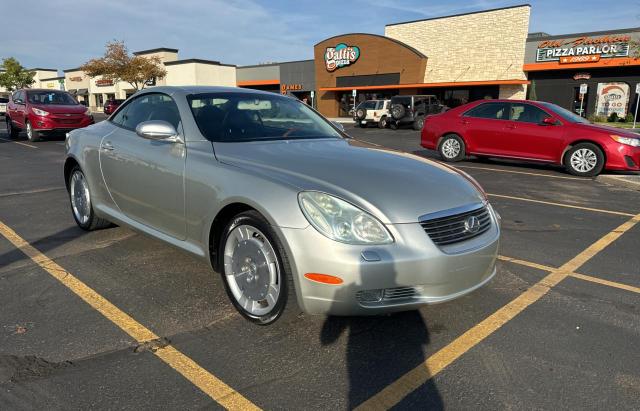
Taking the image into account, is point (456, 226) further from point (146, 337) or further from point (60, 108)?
point (60, 108)

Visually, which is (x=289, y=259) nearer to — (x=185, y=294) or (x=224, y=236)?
(x=224, y=236)

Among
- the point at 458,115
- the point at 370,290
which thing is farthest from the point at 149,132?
the point at 458,115

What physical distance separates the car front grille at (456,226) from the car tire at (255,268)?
2.77 ft

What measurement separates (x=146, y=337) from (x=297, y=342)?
93 centimetres

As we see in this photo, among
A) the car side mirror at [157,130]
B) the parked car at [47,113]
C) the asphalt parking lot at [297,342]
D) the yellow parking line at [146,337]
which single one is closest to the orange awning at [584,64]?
the parked car at [47,113]

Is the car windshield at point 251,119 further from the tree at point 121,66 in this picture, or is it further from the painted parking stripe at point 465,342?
the tree at point 121,66

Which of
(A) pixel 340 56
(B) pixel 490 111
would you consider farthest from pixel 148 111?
(A) pixel 340 56

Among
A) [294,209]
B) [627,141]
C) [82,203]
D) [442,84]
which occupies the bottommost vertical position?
[82,203]

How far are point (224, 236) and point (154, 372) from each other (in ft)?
3.09

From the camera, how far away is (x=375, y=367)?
8.71ft

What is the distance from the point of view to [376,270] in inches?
101

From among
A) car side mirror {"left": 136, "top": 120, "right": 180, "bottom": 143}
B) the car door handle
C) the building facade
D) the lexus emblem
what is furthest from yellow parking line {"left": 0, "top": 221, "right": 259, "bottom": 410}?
the building facade

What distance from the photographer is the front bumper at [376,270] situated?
2572mm

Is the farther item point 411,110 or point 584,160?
point 411,110
